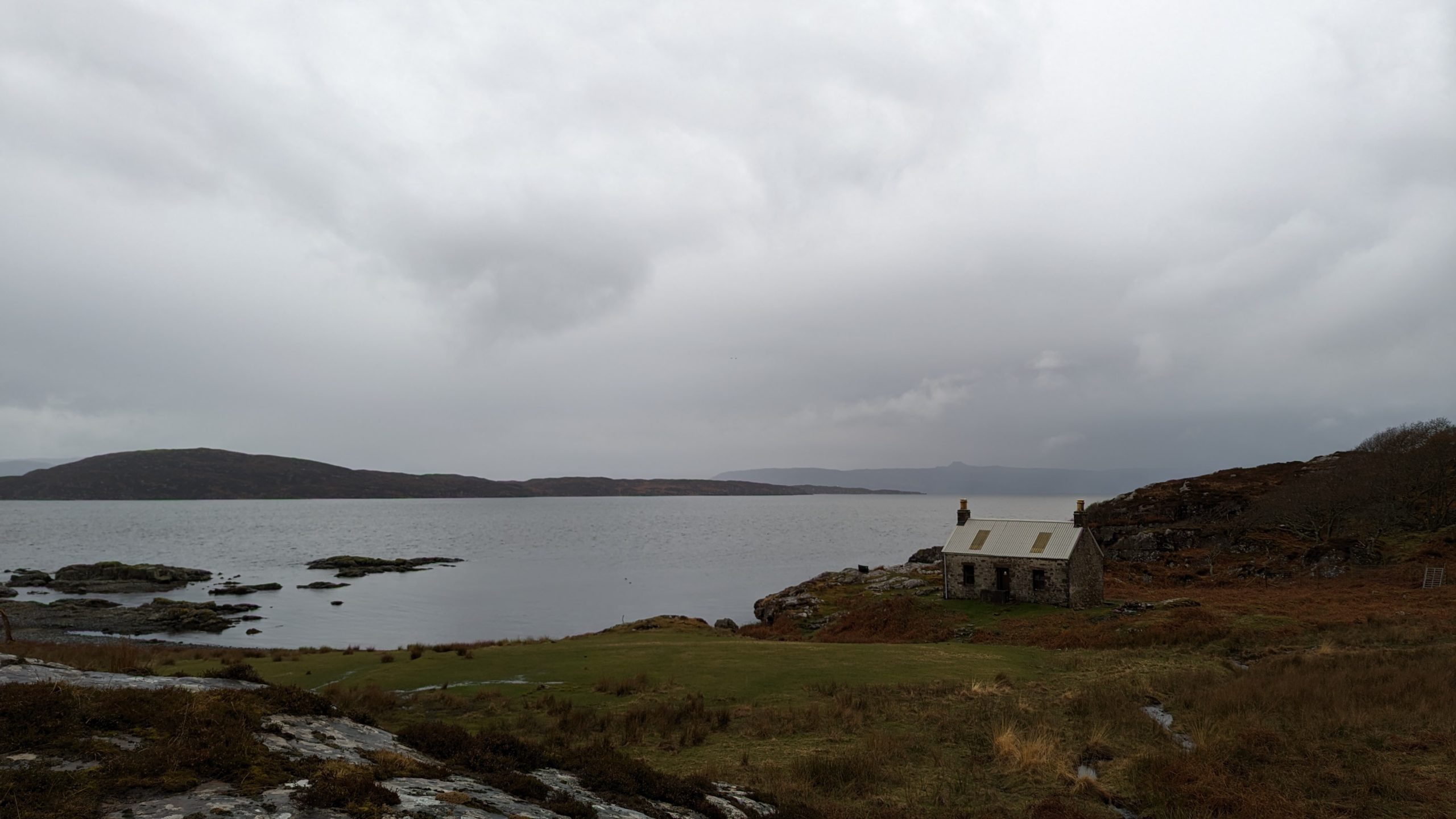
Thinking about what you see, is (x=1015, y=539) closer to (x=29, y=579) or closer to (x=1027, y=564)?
(x=1027, y=564)

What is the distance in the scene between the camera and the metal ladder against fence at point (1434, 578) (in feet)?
143

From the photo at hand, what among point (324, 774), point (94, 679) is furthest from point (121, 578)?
point (324, 774)

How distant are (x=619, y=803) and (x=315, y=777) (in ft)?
12.2

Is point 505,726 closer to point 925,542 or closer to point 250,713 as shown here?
point 250,713

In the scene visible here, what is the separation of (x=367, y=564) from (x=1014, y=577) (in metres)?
90.8

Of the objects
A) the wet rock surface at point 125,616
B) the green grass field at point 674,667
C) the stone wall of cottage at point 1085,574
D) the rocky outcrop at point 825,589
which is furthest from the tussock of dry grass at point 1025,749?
the wet rock surface at point 125,616

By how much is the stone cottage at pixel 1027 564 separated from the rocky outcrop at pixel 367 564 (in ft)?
258

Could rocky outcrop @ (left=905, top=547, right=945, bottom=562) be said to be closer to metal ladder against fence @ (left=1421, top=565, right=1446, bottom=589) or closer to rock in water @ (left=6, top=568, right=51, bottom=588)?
metal ladder against fence @ (left=1421, top=565, right=1446, bottom=589)

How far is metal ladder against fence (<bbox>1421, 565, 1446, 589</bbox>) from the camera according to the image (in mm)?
43562

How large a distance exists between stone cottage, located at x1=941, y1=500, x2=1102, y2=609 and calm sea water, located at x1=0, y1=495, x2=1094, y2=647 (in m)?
24.7

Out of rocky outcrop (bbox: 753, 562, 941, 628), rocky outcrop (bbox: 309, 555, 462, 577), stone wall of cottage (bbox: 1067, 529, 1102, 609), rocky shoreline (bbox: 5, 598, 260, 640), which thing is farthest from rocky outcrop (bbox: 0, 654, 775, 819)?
rocky outcrop (bbox: 309, 555, 462, 577)

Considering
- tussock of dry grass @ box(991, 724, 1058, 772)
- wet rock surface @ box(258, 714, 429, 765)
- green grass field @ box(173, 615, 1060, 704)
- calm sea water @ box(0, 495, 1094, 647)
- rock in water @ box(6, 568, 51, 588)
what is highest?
wet rock surface @ box(258, 714, 429, 765)

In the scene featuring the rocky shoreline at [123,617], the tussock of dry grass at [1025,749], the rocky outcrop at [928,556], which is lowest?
the rocky shoreline at [123,617]

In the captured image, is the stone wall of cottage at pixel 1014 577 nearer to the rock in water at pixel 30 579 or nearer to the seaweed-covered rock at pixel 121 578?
the seaweed-covered rock at pixel 121 578
